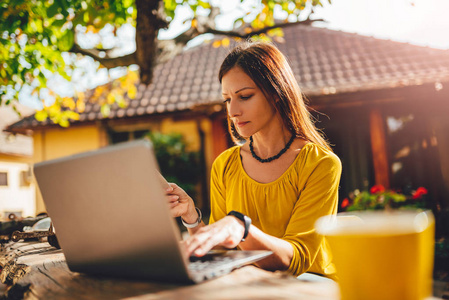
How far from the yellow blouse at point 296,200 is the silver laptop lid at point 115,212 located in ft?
1.73

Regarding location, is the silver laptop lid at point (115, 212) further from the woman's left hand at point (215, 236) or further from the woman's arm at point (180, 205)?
the woman's arm at point (180, 205)

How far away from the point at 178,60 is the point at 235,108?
10348 millimetres

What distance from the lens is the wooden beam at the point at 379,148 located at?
24.3ft

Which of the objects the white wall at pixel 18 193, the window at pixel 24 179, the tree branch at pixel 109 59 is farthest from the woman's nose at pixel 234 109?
the window at pixel 24 179

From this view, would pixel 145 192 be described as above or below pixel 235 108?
below

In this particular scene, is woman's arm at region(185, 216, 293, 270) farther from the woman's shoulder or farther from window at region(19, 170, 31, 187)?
window at region(19, 170, 31, 187)

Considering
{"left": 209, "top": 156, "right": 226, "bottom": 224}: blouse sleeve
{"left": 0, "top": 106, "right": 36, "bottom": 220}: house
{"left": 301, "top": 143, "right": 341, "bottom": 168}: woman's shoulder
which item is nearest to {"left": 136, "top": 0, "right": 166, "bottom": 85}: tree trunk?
{"left": 209, "top": 156, "right": 226, "bottom": 224}: blouse sleeve

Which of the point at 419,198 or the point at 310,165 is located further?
the point at 419,198

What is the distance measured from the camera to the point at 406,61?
894 cm

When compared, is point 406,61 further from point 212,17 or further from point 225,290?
point 225,290

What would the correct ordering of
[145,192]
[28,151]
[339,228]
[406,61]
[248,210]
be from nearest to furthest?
1. [339,228]
2. [145,192]
3. [248,210]
4. [406,61]
5. [28,151]

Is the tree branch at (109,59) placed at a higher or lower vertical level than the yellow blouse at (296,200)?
higher

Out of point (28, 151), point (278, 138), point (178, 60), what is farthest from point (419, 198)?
point (28, 151)

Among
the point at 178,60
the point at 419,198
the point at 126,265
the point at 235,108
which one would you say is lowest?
the point at 419,198
